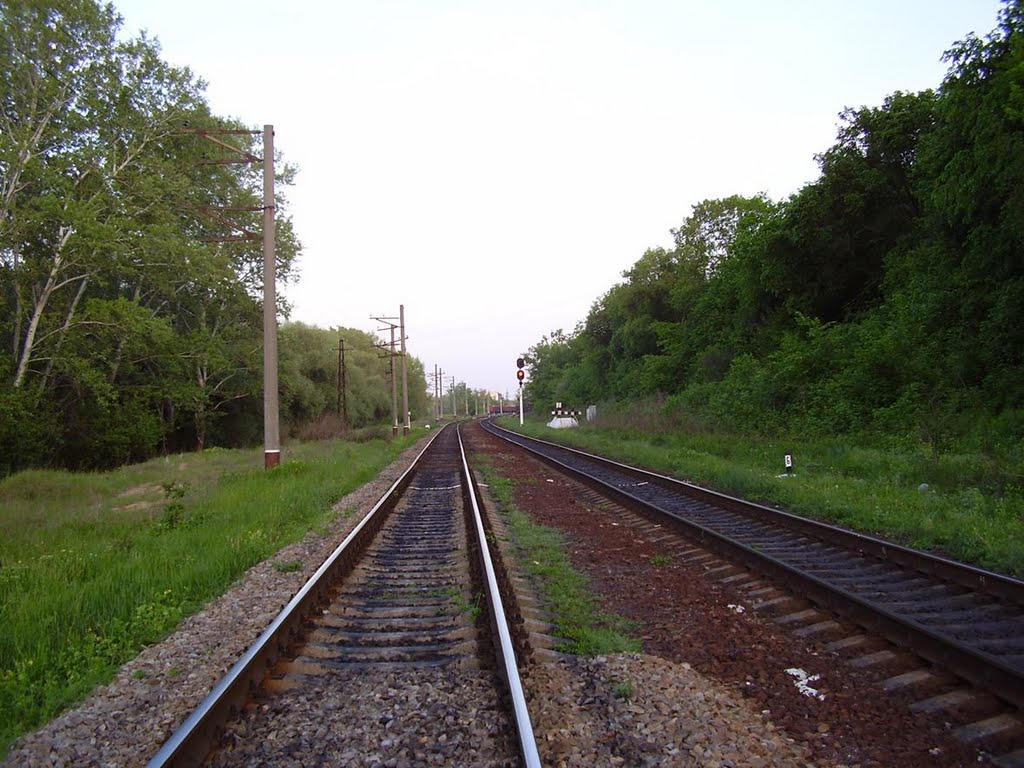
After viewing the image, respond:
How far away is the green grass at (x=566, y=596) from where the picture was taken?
497 cm

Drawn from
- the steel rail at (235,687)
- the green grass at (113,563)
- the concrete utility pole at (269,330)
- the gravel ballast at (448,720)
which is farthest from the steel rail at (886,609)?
the concrete utility pole at (269,330)

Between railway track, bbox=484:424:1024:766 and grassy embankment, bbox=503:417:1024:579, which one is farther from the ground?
grassy embankment, bbox=503:417:1024:579

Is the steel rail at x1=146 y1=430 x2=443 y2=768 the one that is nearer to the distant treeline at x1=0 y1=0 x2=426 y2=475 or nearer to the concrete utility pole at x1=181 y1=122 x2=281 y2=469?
the concrete utility pole at x1=181 y1=122 x2=281 y2=469

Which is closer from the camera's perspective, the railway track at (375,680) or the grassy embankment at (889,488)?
the railway track at (375,680)

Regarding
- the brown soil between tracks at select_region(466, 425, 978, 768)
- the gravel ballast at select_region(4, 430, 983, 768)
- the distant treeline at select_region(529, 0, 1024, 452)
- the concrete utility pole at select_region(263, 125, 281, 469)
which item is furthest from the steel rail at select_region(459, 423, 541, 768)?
the distant treeline at select_region(529, 0, 1024, 452)

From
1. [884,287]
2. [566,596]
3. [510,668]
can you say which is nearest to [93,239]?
[566,596]

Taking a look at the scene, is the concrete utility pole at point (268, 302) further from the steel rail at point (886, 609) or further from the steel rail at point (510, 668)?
the steel rail at point (510, 668)

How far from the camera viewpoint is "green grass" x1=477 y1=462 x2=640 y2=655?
16.3 ft

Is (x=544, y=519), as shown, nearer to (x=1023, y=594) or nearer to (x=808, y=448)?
(x=1023, y=594)

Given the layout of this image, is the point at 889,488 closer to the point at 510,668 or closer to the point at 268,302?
the point at 510,668

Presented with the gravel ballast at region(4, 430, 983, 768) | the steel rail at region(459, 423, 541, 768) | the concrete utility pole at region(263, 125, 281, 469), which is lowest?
the gravel ballast at region(4, 430, 983, 768)

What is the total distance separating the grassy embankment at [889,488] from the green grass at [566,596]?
4053 millimetres

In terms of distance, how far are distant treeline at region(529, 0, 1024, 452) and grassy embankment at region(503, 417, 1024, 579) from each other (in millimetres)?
1452

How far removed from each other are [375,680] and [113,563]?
495 cm
